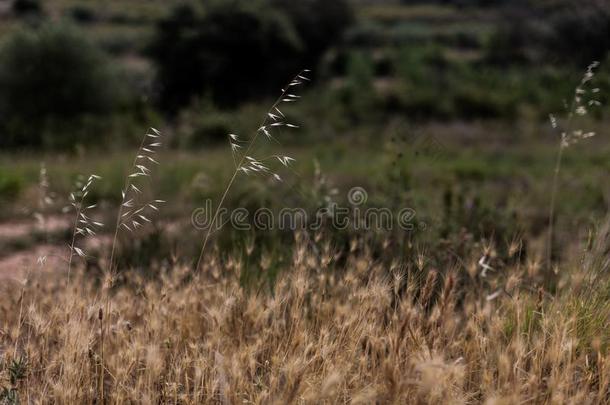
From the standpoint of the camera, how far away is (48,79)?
15.4m

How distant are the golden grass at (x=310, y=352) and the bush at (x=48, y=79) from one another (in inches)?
499

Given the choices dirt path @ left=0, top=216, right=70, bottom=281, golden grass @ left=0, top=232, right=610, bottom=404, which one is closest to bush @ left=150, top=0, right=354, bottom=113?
dirt path @ left=0, top=216, right=70, bottom=281

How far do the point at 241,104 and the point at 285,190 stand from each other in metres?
11.4

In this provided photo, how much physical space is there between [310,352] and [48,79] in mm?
13960

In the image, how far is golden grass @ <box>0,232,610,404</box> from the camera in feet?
7.72

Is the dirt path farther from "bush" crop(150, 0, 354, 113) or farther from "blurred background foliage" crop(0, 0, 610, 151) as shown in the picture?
"bush" crop(150, 0, 354, 113)

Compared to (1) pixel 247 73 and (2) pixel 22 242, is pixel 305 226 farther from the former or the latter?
(1) pixel 247 73

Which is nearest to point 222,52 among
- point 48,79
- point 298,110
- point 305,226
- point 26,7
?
point 298,110

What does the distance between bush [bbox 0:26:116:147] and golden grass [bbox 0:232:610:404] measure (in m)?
12.7

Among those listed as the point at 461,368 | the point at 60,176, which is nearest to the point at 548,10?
the point at 60,176

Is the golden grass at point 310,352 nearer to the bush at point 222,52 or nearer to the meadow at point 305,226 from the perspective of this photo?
the meadow at point 305,226

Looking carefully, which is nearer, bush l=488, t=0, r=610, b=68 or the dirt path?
the dirt path

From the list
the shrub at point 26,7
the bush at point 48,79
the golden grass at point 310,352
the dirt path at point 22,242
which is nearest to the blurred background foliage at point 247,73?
the bush at point 48,79

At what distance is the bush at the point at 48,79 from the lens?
1523cm
